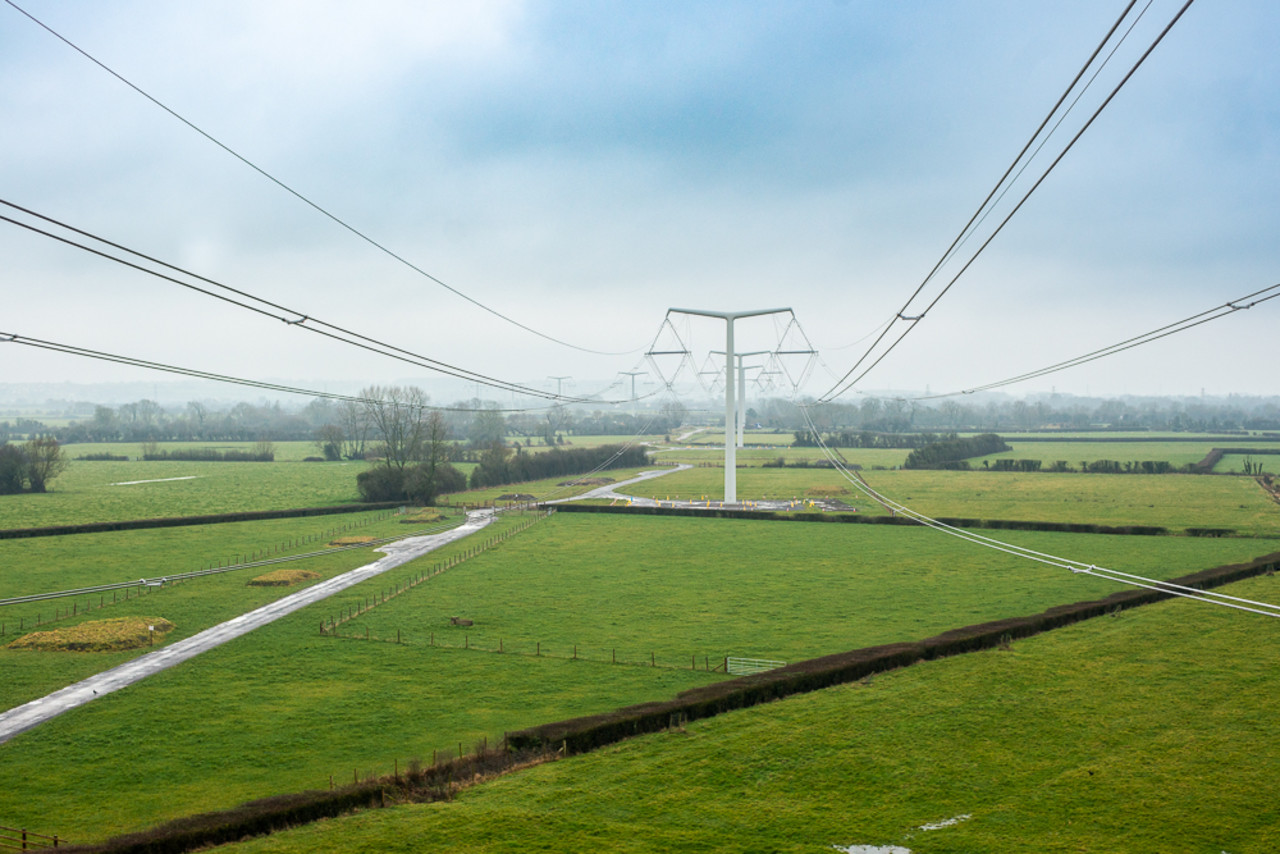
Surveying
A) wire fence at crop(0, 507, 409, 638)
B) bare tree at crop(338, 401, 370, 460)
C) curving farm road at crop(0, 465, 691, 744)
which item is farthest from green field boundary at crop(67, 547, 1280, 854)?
bare tree at crop(338, 401, 370, 460)

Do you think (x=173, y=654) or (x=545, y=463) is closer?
(x=173, y=654)

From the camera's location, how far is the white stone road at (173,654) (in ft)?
69.3

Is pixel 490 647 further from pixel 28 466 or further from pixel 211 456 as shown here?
pixel 211 456

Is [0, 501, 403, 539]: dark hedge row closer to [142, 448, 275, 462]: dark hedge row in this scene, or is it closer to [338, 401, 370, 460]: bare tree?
[338, 401, 370, 460]: bare tree

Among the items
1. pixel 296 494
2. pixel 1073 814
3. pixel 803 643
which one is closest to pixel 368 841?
pixel 1073 814

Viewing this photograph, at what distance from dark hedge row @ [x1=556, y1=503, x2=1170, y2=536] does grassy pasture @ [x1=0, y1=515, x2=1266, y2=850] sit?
9.28ft

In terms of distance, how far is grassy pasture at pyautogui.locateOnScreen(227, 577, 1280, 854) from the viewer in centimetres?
1402

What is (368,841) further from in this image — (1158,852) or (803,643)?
(803,643)

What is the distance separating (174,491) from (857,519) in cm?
6801

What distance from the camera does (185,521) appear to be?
2213 inches

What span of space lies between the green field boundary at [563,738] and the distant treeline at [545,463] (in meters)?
66.1

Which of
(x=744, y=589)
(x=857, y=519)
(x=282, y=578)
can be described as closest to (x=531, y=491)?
(x=857, y=519)

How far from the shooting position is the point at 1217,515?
57562 millimetres

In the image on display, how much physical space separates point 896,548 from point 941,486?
133 feet
